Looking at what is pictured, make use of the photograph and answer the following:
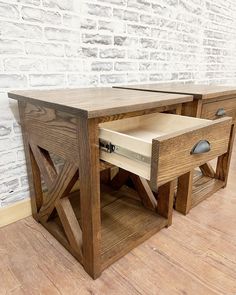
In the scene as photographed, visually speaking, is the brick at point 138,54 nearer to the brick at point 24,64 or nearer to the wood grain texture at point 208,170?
the brick at point 24,64

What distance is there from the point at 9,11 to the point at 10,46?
0.12 m

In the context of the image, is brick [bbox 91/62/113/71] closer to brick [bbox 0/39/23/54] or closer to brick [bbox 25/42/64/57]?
brick [bbox 25/42/64/57]

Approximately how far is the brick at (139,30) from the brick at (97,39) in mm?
164

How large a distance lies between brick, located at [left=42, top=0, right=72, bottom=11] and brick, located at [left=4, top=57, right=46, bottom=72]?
223mm

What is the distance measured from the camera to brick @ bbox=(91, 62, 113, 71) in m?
1.21

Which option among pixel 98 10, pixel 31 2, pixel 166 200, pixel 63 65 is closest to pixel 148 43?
pixel 98 10

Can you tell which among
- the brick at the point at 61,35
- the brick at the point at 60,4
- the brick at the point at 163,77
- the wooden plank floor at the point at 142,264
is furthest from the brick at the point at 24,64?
the brick at the point at 163,77

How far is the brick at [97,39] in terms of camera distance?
3.74 ft

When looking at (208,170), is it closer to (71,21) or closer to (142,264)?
(142,264)

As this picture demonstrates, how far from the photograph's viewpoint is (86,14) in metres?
1.11

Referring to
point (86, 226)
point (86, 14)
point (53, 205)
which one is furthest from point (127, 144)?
point (86, 14)

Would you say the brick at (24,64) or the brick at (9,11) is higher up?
the brick at (9,11)

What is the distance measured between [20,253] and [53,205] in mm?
212

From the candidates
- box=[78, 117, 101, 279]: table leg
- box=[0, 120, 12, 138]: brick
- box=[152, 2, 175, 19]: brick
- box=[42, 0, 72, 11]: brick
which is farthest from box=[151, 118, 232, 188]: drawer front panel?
box=[152, 2, 175, 19]: brick
